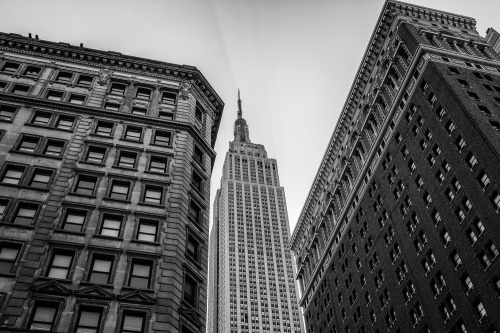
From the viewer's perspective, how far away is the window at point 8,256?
31.2 m

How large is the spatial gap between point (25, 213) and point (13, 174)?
14.8ft

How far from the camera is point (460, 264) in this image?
→ 52.9 meters

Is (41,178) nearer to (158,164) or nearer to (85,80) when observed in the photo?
(158,164)

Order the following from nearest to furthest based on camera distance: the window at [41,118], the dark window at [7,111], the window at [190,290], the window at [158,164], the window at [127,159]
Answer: the window at [190,290] < the window at [127,159] < the window at [158,164] < the dark window at [7,111] < the window at [41,118]

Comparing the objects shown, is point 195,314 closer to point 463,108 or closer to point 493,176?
point 493,176

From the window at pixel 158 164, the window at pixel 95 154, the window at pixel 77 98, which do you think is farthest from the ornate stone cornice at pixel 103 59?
the window at pixel 158 164

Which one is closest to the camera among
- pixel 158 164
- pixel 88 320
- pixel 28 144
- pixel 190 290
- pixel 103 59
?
pixel 88 320

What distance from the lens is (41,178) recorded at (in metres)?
38.8

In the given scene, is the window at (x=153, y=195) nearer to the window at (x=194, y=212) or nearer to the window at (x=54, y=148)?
the window at (x=194, y=212)

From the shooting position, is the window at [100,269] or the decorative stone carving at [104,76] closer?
the window at [100,269]

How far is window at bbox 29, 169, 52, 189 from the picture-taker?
125 feet

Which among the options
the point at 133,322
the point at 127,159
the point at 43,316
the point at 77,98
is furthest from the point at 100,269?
the point at 77,98

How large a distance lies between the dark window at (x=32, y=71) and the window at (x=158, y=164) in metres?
16.5

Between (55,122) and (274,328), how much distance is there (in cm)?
14729
